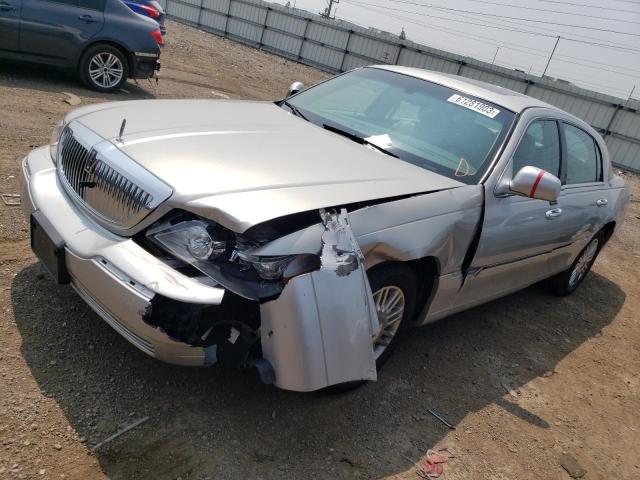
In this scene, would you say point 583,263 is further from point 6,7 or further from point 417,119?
point 6,7

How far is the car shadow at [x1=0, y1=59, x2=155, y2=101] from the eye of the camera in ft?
25.3

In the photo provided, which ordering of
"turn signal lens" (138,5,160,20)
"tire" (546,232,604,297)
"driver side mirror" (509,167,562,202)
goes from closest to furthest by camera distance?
"driver side mirror" (509,167,562,202) → "tire" (546,232,604,297) → "turn signal lens" (138,5,160,20)

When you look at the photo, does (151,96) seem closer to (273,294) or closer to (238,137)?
(238,137)

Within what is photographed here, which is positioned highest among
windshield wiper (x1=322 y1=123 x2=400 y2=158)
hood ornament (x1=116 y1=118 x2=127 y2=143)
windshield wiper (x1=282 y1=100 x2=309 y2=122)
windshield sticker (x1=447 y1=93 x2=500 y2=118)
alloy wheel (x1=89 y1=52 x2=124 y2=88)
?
windshield sticker (x1=447 y1=93 x2=500 y2=118)

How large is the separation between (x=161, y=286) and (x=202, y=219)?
1.15 ft

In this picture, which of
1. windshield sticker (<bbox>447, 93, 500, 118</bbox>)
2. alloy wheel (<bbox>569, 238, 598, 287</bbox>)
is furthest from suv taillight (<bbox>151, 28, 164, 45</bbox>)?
alloy wheel (<bbox>569, 238, 598, 287</bbox>)

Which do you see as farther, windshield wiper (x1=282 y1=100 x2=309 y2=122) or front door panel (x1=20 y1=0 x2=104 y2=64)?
front door panel (x1=20 y1=0 x2=104 y2=64)

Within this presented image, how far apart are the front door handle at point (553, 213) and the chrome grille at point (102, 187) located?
108 inches

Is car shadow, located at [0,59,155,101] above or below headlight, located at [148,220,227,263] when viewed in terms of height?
below

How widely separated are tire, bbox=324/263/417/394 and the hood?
395mm

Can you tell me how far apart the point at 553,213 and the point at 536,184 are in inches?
33.8

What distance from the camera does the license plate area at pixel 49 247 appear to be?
101 inches

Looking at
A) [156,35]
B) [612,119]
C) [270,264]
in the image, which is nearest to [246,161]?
[270,264]

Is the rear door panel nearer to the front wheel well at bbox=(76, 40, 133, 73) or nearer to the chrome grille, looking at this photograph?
the front wheel well at bbox=(76, 40, 133, 73)
